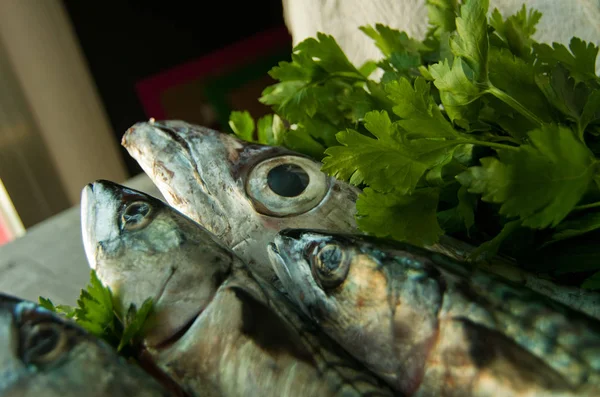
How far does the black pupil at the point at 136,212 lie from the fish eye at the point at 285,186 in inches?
5.6

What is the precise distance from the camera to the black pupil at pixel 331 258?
1.62ft

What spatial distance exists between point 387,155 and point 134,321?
29 centimetres

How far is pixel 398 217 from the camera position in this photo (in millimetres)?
569

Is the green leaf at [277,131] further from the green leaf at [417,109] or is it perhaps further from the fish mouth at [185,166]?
the green leaf at [417,109]

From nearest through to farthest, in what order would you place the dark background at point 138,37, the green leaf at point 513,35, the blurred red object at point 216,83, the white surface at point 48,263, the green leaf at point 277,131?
the green leaf at point 513,35 → the green leaf at point 277,131 → the white surface at point 48,263 → the dark background at point 138,37 → the blurred red object at point 216,83

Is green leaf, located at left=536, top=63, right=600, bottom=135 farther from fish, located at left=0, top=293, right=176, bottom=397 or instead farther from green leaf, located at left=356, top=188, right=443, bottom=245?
fish, located at left=0, top=293, right=176, bottom=397

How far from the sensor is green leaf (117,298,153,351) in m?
0.46

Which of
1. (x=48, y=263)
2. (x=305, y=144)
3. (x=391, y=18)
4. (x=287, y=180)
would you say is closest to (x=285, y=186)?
(x=287, y=180)

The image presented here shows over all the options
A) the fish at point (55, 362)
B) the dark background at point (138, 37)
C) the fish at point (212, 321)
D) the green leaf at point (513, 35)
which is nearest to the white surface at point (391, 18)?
the green leaf at point (513, 35)

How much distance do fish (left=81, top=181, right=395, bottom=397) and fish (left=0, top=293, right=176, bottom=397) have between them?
5 cm

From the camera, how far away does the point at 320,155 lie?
2.55 feet

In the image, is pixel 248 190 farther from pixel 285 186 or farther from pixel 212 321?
pixel 212 321

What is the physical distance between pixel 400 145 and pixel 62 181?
243 centimetres

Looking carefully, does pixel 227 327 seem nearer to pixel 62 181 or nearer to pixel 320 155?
pixel 320 155
